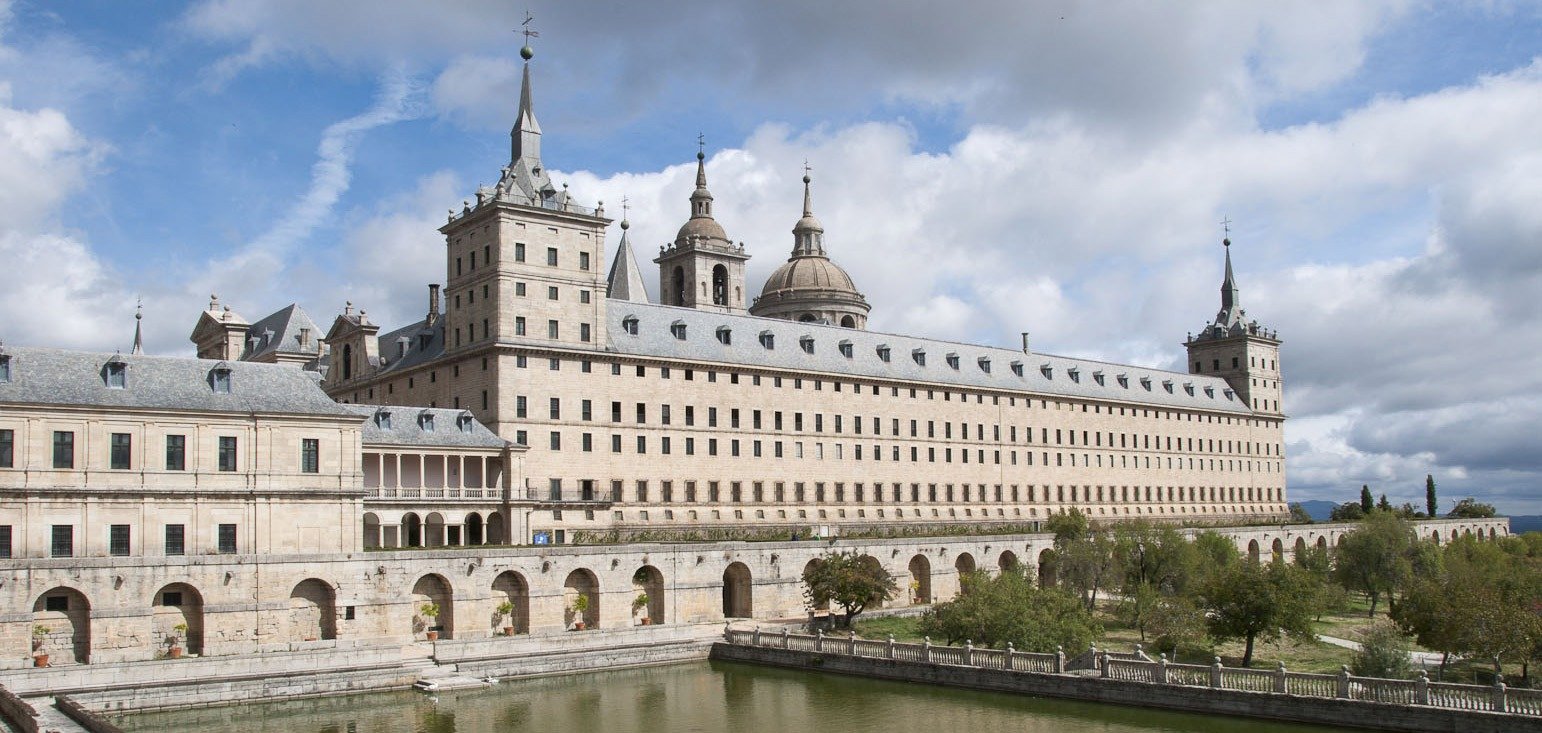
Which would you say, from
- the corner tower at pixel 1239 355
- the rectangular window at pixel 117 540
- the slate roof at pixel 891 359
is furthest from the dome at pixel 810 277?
the rectangular window at pixel 117 540

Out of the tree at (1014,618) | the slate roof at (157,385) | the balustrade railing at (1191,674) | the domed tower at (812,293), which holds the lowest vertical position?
the balustrade railing at (1191,674)

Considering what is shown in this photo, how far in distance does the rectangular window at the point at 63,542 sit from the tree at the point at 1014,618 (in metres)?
32.4

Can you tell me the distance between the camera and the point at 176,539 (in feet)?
169

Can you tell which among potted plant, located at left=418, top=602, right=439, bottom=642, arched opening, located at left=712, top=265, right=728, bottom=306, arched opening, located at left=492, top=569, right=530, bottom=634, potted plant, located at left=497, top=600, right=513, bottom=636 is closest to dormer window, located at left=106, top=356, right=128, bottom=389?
potted plant, located at left=418, top=602, right=439, bottom=642

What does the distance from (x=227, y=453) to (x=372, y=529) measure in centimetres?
1081

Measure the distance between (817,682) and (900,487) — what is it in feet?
128

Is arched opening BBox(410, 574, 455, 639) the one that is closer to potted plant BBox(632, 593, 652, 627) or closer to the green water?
the green water

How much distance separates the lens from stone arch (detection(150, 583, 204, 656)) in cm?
4819

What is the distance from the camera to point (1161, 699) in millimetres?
43875

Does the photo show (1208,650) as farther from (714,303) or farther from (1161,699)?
(714,303)

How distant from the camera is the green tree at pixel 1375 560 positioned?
3206 inches

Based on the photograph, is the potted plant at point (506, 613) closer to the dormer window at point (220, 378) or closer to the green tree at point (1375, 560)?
the dormer window at point (220, 378)

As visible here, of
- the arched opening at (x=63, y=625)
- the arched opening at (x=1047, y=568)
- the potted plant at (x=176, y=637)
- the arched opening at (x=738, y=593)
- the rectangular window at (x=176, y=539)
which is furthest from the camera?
the arched opening at (x=1047, y=568)

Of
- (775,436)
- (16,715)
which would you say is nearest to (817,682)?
(16,715)
